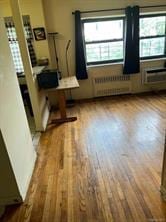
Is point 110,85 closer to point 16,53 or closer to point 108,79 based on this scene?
point 108,79

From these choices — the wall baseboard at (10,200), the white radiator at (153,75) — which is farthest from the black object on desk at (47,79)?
the white radiator at (153,75)

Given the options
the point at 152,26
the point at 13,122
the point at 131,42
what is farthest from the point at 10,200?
the point at 152,26

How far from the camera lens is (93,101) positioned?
445 cm

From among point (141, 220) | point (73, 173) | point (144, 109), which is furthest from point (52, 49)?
point (141, 220)

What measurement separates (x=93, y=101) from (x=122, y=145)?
6.74 ft

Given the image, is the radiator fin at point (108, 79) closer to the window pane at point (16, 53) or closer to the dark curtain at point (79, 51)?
the dark curtain at point (79, 51)

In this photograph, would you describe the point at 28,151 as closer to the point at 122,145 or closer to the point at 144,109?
the point at 122,145

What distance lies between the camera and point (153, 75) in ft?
14.8

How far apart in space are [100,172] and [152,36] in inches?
147

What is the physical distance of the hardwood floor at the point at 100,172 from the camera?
1.59 meters

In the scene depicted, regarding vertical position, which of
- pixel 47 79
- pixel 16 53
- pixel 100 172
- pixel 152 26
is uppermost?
pixel 152 26

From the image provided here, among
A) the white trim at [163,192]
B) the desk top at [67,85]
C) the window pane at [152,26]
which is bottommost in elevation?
the white trim at [163,192]

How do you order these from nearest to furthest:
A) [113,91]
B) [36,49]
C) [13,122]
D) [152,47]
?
1. [13,122]
2. [36,49]
3. [152,47]
4. [113,91]

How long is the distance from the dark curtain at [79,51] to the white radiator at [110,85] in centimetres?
36
